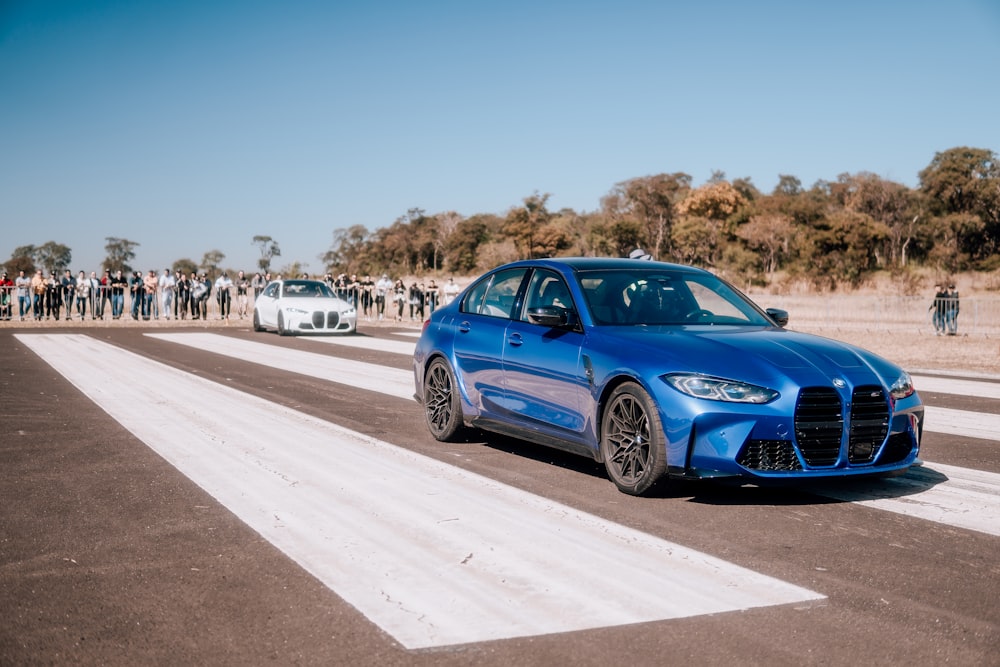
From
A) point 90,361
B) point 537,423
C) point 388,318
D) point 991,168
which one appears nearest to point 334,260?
point 991,168

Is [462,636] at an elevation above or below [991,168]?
below

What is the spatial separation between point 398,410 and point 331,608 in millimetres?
6847

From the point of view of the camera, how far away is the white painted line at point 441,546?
439 cm

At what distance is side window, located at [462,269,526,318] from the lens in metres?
8.36

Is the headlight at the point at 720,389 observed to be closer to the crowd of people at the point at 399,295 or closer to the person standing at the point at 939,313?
the person standing at the point at 939,313

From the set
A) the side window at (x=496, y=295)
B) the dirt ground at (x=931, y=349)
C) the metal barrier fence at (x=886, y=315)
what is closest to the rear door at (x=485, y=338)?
the side window at (x=496, y=295)

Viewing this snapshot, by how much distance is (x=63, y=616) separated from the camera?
4344 mm

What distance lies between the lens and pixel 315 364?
17672mm

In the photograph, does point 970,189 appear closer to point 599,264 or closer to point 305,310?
point 305,310

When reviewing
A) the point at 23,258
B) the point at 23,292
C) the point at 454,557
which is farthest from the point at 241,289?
the point at 23,258

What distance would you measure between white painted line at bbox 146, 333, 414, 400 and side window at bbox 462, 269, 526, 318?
396cm

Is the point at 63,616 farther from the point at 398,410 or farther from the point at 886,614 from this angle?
the point at 398,410

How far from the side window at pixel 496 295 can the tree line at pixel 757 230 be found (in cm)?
3268

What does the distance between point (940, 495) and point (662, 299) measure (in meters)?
2.29
